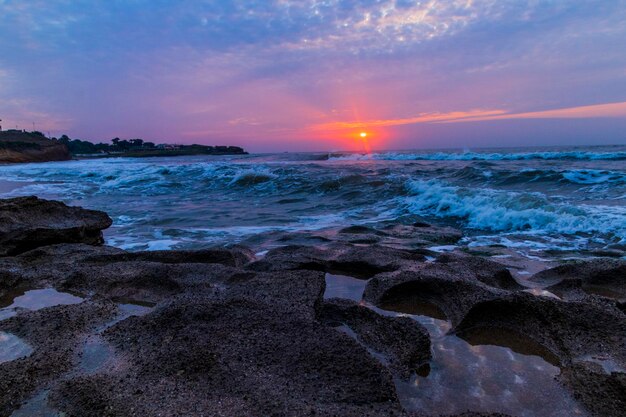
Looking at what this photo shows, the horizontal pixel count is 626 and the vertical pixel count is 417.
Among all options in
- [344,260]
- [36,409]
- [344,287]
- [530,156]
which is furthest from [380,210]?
[530,156]

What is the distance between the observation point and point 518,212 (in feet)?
23.5

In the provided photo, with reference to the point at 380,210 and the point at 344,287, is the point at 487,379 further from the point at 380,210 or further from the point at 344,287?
the point at 380,210

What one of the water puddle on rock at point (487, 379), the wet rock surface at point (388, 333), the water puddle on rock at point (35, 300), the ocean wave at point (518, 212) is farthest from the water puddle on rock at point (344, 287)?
the ocean wave at point (518, 212)

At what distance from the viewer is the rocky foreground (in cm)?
182

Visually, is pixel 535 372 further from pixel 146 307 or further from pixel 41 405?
pixel 146 307

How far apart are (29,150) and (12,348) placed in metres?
62.2

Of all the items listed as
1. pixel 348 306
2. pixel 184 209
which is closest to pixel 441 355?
pixel 348 306

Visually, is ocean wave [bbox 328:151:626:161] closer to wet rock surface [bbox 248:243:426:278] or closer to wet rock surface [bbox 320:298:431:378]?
wet rock surface [bbox 248:243:426:278]

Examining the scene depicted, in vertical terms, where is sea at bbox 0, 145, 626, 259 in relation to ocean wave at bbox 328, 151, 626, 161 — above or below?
below

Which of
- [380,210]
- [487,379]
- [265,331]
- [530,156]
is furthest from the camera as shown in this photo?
[530,156]

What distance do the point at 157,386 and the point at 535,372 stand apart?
1997 millimetres

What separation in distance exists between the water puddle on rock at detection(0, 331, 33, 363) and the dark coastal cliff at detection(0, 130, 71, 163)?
184 ft

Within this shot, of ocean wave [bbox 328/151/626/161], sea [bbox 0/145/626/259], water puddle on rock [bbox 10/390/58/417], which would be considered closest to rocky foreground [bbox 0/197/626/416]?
water puddle on rock [bbox 10/390/58/417]

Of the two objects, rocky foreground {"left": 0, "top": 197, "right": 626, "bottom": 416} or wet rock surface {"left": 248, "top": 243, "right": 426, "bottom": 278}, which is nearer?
rocky foreground {"left": 0, "top": 197, "right": 626, "bottom": 416}
